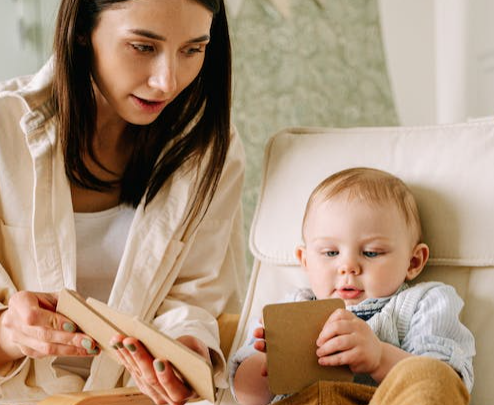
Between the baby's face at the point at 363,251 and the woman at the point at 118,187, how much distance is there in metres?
0.27

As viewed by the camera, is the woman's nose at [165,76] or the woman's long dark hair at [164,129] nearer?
the woman's nose at [165,76]

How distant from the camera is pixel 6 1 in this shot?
7.49ft

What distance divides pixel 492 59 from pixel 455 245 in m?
1.58

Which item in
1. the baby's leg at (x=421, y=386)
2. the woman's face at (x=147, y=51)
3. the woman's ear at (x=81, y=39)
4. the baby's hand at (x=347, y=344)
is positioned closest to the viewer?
the baby's leg at (x=421, y=386)

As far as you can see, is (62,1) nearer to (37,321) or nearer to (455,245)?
(37,321)

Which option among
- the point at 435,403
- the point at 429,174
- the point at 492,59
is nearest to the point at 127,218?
the point at 429,174

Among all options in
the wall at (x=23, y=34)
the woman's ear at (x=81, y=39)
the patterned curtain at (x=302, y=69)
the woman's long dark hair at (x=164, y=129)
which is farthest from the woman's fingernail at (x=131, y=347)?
the patterned curtain at (x=302, y=69)

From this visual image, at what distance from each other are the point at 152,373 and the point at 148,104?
1.70ft

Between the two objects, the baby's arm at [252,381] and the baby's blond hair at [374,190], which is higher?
the baby's blond hair at [374,190]

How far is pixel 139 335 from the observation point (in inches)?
41.6

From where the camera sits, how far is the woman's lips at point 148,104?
4.47 feet

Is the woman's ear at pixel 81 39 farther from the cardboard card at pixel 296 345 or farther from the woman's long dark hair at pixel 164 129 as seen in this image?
the cardboard card at pixel 296 345

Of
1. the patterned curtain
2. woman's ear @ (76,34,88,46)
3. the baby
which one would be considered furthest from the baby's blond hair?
the patterned curtain

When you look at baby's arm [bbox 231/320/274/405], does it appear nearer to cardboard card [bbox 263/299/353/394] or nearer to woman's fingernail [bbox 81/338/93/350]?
cardboard card [bbox 263/299/353/394]
